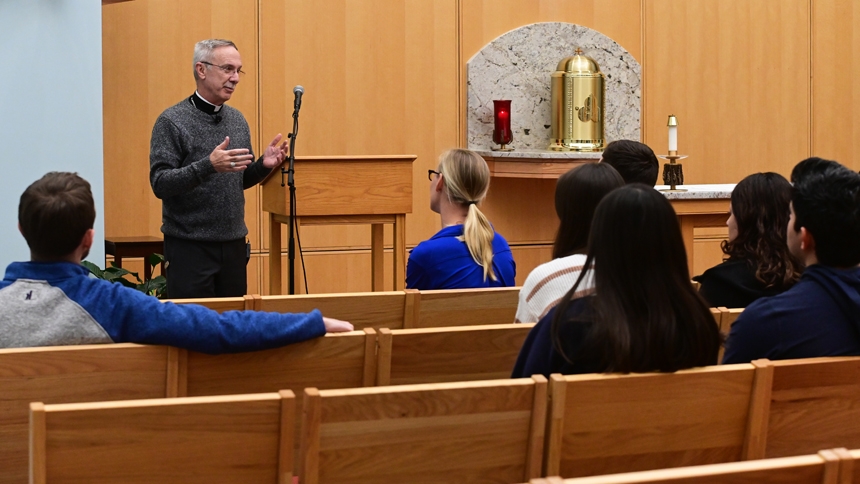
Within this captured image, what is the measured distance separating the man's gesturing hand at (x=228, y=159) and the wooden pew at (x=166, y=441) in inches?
93.5

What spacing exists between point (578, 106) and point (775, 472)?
5531 millimetres

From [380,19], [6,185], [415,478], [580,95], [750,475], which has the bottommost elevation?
[415,478]

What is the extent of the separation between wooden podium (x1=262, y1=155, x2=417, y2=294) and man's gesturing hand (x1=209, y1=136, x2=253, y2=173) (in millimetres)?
436

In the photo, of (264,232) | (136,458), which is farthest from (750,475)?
(264,232)

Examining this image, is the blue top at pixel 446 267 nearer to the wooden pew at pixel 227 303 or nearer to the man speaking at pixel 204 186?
the wooden pew at pixel 227 303

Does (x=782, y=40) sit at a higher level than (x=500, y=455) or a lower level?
higher

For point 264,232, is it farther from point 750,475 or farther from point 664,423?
point 750,475

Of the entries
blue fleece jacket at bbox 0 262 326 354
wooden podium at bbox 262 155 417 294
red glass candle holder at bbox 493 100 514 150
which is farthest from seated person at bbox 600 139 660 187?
red glass candle holder at bbox 493 100 514 150

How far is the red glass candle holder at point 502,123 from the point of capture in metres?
6.61

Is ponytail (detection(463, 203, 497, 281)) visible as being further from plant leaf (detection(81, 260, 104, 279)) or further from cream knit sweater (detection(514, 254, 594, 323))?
plant leaf (detection(81, 260, 104, 279))

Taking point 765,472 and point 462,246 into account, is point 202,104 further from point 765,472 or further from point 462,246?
point 765,472

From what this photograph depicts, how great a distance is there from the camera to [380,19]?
6613mm

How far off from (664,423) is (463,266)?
149 cm

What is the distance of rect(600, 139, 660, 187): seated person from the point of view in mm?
3717
